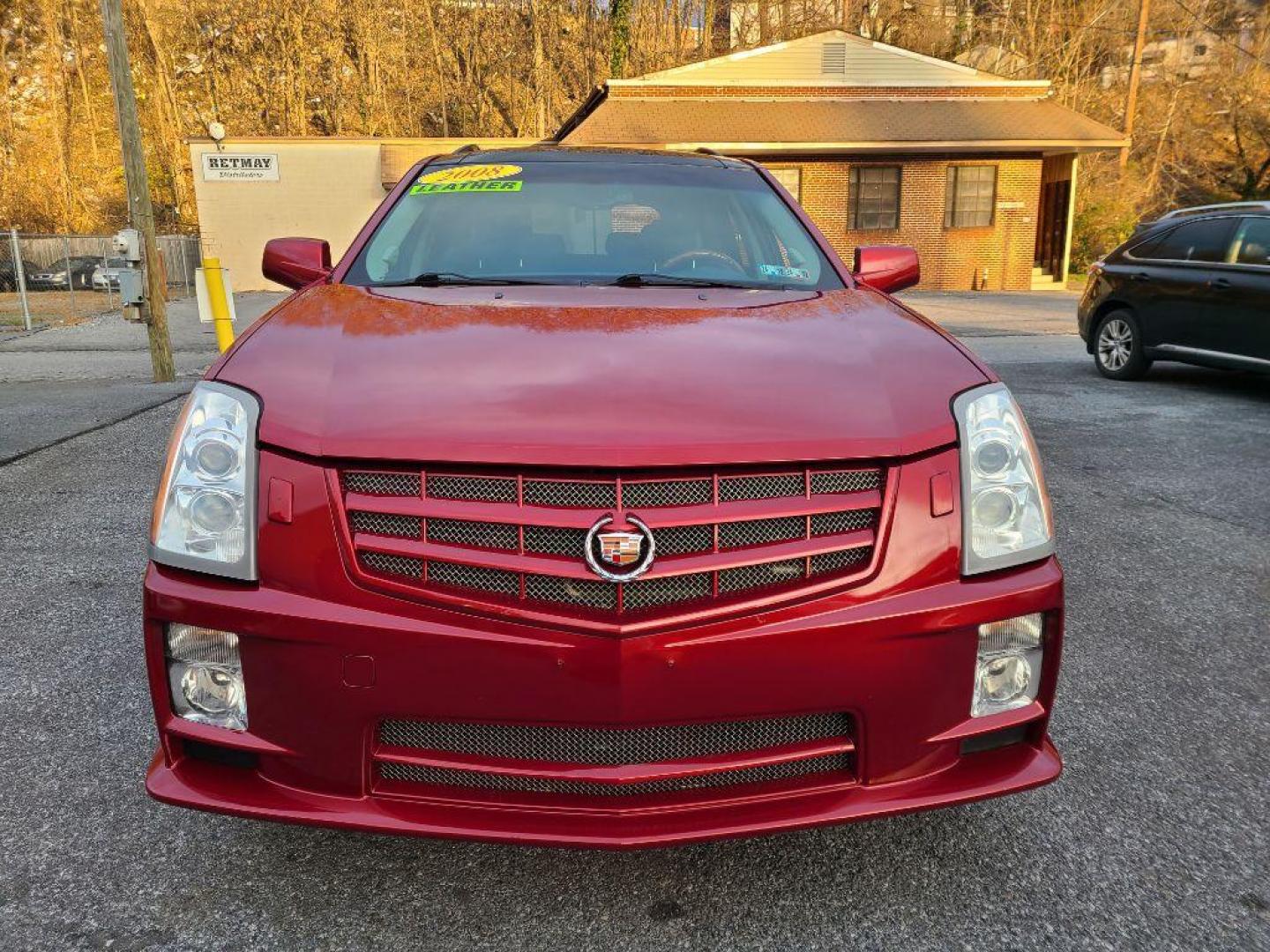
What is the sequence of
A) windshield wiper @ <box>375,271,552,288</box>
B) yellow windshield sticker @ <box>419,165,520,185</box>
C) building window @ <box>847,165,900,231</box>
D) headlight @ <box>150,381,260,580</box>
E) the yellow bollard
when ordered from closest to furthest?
headlight @ <box>150,381,260,580</box> < windshield wiper @ <box>375,271,552,288</box> < yellow windshield sticker @ <box>419,165,520,185</box> < the yellow bollard < building window @ <box>847,165,900,231</box>

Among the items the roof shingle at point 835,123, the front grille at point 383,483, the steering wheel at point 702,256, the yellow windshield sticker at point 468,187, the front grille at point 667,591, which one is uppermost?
the roof shingle at point 835,123

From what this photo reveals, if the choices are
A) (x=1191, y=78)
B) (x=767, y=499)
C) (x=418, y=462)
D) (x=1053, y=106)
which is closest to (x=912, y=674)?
(x=767, y=499)

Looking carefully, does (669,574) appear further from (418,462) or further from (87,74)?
(87,74)

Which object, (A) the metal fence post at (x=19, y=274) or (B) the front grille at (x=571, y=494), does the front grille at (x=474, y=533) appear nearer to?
(B) the front grille at (x=571, y=494)

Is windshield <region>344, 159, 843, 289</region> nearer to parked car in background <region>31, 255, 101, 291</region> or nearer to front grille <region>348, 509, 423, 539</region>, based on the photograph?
front grille <region>348, 509, 423, 539</region>

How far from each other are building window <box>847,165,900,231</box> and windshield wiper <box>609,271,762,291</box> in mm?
21955

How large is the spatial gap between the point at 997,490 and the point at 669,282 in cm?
123

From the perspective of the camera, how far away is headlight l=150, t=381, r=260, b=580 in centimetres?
178

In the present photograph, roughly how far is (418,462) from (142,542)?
315cm

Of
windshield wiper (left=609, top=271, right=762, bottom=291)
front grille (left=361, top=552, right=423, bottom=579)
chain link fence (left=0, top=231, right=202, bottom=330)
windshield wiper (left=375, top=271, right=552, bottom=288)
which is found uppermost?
windshield wiper (left=375, top=271, right=552, bottom=288)

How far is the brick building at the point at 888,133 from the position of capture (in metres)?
22.3

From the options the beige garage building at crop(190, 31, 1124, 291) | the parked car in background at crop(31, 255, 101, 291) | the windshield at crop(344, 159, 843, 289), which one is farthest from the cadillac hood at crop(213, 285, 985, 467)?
the beige garage building at crop(190, 31, 1124, 291)

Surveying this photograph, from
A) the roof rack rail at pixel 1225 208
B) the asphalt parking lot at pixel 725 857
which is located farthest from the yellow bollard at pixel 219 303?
the roof rack rail at pixel 1225 208

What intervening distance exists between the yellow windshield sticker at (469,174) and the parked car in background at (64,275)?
19.1 metres
